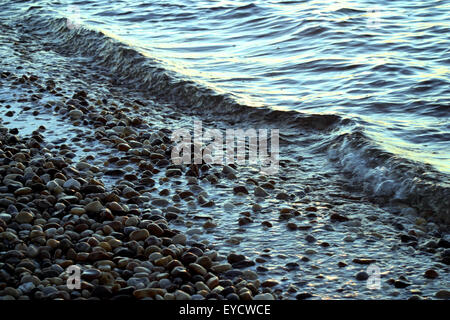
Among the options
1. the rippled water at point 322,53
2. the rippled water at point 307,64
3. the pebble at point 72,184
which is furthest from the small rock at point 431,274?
the pebble at point 72,184

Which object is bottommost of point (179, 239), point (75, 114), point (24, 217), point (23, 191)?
point (179, 239)

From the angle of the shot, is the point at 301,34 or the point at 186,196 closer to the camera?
the point at 186,196

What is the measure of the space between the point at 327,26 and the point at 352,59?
222cm

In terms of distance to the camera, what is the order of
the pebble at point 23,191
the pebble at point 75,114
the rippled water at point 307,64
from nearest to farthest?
the pebble at point 23,191
the rippled water at point 307,64
the pebble at point 75,114

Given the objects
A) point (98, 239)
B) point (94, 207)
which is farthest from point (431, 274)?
point (94, 207)

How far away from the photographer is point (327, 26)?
38.5 feet

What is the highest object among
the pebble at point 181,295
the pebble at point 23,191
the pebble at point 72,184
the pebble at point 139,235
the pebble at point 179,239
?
the pebble at point 72,184

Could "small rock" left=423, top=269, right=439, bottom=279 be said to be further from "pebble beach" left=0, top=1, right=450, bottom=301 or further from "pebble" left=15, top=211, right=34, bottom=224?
"pebble" left=15, top=211, right=34, bottom=224

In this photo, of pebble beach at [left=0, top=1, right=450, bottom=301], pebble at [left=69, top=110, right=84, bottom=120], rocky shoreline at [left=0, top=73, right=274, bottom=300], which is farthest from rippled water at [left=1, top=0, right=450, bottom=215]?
rocky shoreline at [left=0, top=73, right=274, bottom=300]

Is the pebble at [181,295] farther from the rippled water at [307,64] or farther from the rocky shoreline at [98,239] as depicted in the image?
the rippled water at [307,64]

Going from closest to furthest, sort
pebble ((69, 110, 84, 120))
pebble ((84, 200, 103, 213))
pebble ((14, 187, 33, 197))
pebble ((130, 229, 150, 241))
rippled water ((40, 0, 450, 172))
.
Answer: pebble ((130, 229, 150, 241)) → pebble ((84, 200, 103, 213)) → pebble ((14, 187, 33, 197)) → pebble ((69, 110, 84, 120)) → rippled water ((40, 0, 450, 172))

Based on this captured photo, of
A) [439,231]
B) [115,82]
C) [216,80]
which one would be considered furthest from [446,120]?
[115,82]

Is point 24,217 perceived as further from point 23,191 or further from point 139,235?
point 139,235
